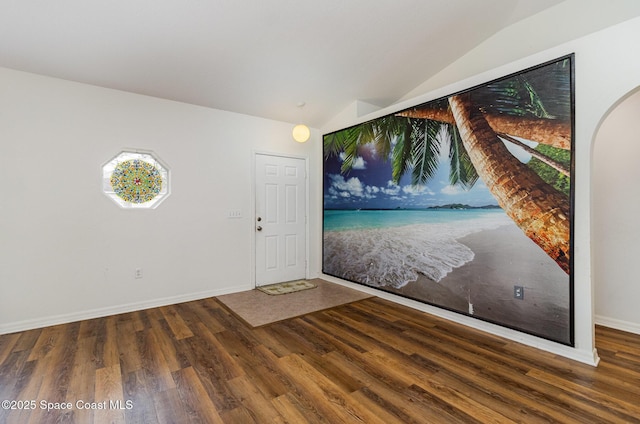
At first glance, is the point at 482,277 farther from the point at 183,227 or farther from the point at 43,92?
the point at 43,92

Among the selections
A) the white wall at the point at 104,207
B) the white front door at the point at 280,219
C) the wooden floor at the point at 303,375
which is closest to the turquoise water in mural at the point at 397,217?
the white front door at the point at 280,219

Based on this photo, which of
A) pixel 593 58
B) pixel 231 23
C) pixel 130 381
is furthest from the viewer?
pixel 231 23

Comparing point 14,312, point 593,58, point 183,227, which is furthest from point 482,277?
point 14,312

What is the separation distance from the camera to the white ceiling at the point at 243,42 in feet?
8.18

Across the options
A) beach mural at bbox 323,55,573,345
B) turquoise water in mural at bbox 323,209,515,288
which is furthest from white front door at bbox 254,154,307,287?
beach mural at bbox 323,55,573,345

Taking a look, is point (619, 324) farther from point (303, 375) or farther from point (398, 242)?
point (303, 375)

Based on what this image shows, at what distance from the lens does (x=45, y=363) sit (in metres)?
2.39

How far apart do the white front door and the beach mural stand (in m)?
Answer: 1.09

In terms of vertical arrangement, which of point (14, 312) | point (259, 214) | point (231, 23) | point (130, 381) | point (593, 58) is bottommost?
point (130, 381)

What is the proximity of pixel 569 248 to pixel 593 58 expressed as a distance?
153cm

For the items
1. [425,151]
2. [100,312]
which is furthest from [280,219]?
[100,312]

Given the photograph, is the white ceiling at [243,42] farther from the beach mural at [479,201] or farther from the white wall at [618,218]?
the white wall at [618,218]

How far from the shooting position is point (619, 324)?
3.03 m

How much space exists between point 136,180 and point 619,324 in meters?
5.58
